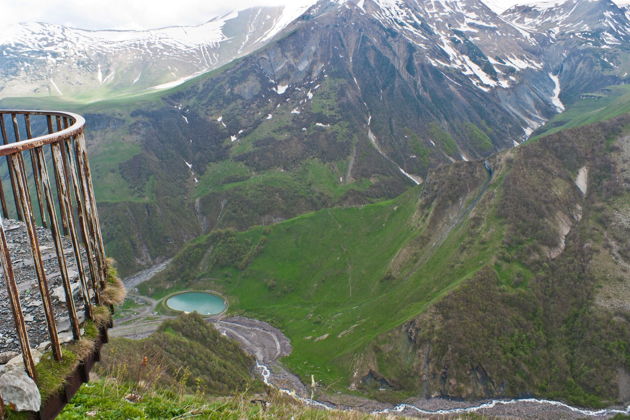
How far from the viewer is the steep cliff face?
65.8 metres

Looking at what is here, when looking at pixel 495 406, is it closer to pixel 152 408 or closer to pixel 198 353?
pixel 198 353

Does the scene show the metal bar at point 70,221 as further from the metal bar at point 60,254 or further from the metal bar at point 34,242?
the metal bar at point 34,242

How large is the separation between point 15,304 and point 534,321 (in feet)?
256

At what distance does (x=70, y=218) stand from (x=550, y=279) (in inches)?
3208

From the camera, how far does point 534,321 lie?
231 feet

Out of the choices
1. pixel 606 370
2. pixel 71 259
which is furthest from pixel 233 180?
pixel 71 259

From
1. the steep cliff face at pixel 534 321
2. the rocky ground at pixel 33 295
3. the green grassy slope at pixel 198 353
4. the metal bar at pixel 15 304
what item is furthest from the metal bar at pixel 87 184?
the steep cliff face at pixel 534 321

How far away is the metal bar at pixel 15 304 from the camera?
22.9 feet

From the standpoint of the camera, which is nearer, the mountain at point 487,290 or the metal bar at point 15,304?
the metal bar at point 15,304

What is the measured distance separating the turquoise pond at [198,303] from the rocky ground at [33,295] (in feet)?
349

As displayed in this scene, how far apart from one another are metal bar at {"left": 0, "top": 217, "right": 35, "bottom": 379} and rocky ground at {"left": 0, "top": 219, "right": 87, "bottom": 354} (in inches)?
42.2

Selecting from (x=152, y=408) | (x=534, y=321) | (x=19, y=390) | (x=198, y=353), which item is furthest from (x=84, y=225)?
(x=534, y=321)

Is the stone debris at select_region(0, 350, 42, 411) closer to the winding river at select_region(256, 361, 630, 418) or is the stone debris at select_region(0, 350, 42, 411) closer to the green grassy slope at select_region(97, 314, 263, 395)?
the green grassy slope at select_region(97, 314, 263, 395)

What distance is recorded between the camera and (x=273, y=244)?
436 feet
